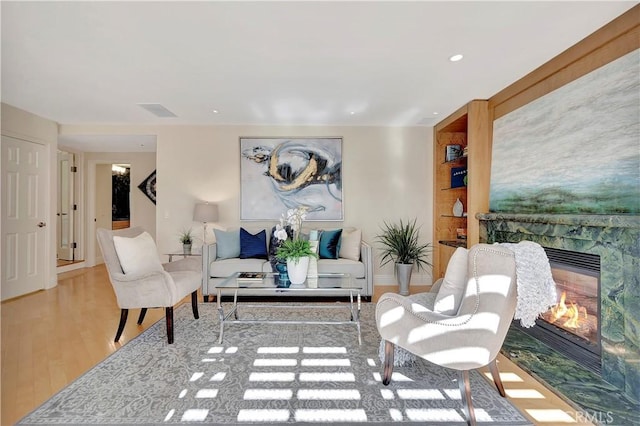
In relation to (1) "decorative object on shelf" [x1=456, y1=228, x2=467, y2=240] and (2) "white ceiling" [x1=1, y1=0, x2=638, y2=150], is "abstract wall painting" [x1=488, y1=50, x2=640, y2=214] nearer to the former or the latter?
(2) "white ceiling" [x1=1, y1=0, x2=638, y2=150]

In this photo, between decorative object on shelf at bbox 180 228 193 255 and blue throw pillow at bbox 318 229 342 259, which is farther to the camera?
decorative object on shelf at bbox 180 228 193 255

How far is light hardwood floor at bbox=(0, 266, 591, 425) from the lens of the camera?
5.91 feet

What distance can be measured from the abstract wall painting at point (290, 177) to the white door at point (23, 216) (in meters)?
2.76

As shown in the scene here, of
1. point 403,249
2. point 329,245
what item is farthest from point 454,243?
point 329,245

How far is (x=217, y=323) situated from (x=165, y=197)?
2447mm

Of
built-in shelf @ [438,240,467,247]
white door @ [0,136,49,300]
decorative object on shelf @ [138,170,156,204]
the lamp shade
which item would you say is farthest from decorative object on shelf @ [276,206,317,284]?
decorative object on shelf @ [138,170,156,204]

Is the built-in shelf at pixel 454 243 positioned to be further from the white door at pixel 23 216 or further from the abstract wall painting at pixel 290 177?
the white door at pixel 23 216

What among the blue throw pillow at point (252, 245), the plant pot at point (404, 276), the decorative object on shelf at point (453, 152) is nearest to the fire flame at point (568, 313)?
the plant pot at point (404, 276)

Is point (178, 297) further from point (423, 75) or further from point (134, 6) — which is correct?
point (423, 75)

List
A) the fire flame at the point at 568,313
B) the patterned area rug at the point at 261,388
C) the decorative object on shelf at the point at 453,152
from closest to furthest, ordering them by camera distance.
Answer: the patterned area rug at the point at 261,388, the fire flame at the point at 568,313, the decorative object on shelf at the point at 453,152

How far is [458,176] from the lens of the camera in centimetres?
421

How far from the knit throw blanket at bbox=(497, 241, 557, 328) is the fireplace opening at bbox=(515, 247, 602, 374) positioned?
86 cm

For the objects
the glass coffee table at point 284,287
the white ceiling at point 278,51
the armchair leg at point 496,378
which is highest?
the white ceiling at point 278,51

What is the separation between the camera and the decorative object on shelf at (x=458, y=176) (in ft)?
13.6
